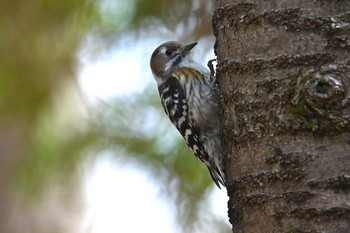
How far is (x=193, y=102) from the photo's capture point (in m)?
4.80

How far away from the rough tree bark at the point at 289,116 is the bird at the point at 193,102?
137 cm

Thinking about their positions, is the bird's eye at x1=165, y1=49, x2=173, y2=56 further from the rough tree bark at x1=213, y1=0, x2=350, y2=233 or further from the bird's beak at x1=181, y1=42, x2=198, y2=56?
the rough tree bark at x1=213, y1=0, x2=350, y2=233

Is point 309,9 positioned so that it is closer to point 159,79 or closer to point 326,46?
point 326,46

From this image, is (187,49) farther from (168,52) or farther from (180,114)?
(180,114)

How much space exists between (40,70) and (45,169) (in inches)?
24.4

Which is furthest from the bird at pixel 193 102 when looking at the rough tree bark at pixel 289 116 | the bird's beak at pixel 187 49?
the rough tree bark at pixel 289 116

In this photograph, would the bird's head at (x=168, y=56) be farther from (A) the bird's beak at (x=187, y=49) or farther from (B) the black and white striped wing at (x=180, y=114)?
(B) the black and white striped wing at (x=180, y=114)

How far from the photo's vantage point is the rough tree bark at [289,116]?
2725mm

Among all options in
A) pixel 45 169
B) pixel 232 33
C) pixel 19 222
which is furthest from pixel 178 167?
pixel 232 33

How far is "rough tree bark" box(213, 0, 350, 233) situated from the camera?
107 inches

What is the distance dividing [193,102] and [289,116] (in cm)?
198

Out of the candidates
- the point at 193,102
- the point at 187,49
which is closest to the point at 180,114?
the point at 193,102

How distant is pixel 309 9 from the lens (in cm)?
289

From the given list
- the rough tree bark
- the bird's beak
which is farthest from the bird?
the rough tree bark
